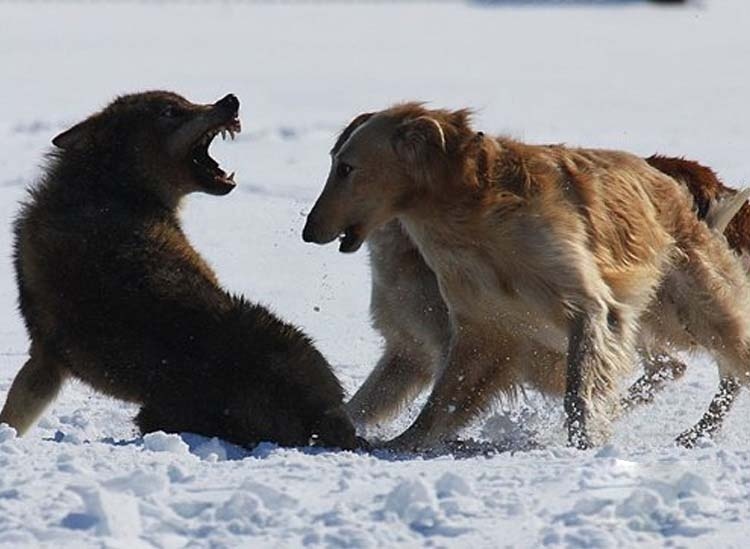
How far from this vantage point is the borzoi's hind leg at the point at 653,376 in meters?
8.21

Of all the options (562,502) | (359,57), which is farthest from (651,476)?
(359,57)

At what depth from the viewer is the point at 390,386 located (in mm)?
7898

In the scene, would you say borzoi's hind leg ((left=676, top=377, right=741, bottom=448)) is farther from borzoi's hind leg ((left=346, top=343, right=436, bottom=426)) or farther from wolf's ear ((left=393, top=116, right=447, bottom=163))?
wolf's ear ((left=393, top=116, right=447, bottom=163))

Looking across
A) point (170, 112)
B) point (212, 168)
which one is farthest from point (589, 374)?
point (170, 112)

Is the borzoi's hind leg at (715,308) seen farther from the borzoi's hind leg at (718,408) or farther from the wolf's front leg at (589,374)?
the wolf's front leg at (589,374)

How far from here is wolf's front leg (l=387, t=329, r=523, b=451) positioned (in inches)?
282

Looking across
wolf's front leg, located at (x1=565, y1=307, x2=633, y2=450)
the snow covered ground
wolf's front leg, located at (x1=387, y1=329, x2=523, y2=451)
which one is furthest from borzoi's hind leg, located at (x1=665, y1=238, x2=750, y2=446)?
wolf's front leg, located at (x1=387, y1=329, x2=523, y2=451)

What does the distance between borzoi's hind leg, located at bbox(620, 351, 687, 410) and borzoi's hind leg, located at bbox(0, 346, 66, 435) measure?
291 cm

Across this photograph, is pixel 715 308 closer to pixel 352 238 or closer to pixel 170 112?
pixel 352 238

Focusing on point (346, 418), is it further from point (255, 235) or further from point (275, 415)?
point (255, 235)

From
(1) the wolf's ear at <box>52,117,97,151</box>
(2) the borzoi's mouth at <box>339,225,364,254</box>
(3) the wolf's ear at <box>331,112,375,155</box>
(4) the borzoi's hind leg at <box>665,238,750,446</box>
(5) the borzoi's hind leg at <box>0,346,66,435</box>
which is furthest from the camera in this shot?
(4) the borzoi's hind leg at <box>665,238,750,446</box>

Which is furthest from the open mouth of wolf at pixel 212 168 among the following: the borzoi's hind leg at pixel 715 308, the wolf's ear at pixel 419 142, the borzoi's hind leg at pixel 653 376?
the borzoi's hind leg at pixel 653 376

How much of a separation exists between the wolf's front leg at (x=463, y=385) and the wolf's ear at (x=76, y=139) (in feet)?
6.28

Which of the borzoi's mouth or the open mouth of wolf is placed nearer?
the borzoi's mouth
